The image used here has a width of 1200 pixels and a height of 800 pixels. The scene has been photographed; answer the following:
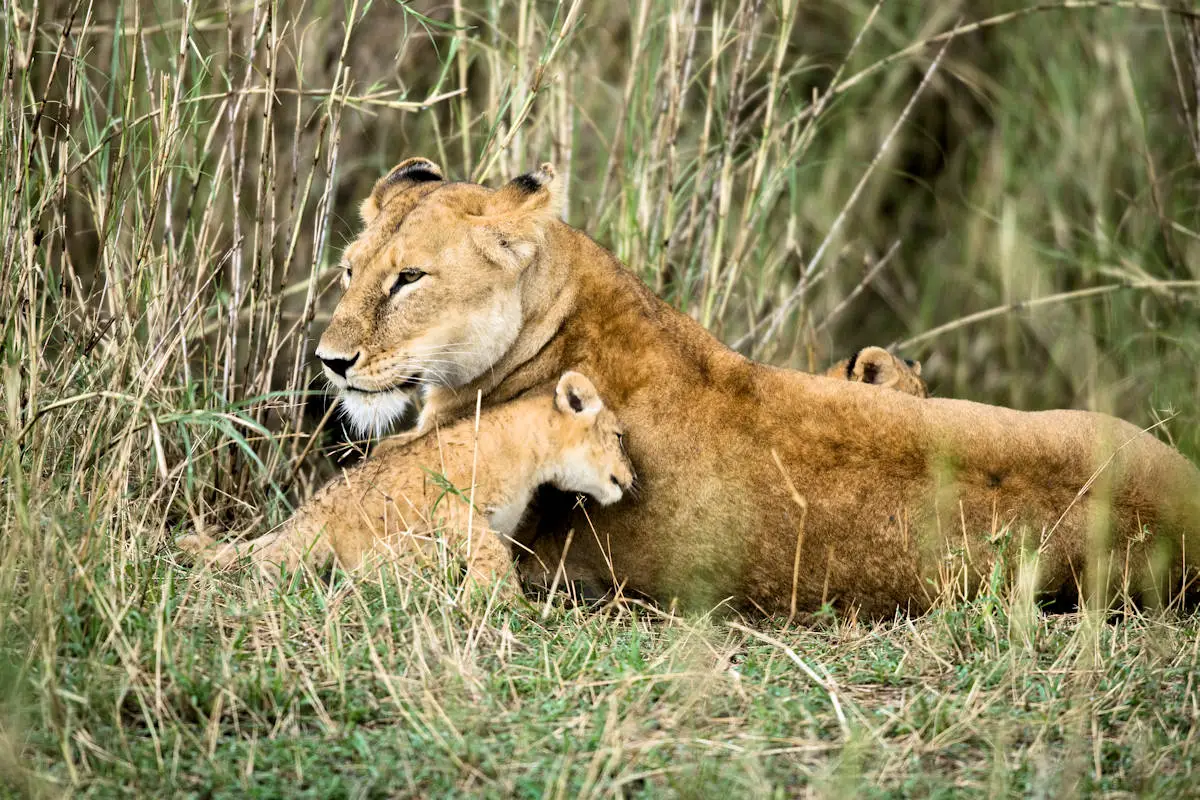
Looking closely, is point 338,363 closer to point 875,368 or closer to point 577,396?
point 577,396

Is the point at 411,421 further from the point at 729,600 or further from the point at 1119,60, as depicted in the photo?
the point at 1119,60

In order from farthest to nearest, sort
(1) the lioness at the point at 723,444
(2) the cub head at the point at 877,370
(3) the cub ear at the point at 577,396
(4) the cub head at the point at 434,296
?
(2) the cub head at the point at 877,370 < (4) the cub head at the point at 434,296 < (3) the cub ear at the point at 577,396 < (1) the lioness at the point at 723,444

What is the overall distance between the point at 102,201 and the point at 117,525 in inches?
42.1

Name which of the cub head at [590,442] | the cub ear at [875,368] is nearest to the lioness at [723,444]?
the cub head at [590,442]

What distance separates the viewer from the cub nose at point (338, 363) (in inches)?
175

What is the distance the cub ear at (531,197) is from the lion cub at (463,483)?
560 mm

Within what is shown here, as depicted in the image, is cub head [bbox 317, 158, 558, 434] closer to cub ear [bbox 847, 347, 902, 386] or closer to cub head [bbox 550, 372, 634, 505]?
cub head [bbox 550, 372, 634, 505]

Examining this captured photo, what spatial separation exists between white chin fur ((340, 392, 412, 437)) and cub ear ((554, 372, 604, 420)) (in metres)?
0.55

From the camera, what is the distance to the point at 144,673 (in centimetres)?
313

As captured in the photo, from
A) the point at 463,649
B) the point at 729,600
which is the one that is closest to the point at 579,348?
the point at 729,600

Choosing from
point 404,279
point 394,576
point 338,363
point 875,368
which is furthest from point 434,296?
point 875,368

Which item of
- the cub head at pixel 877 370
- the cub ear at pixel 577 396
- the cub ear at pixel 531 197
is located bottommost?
the cub head at pixel 877 370

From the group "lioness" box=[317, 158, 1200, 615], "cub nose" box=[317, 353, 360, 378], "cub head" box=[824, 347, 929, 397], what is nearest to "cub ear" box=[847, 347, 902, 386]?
"cub head" box=[824, 347, 929, 397]

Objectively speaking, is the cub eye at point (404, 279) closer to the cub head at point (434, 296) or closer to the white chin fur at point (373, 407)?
the cub head at point (434, 296)
